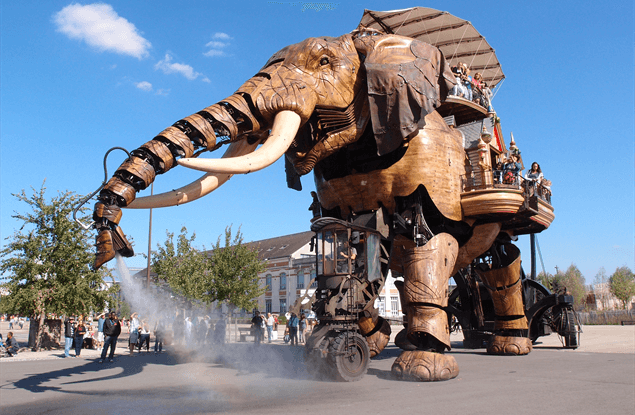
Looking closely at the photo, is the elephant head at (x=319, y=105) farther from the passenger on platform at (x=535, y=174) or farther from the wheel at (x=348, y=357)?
the passenger on platform at (x=535, y=174)

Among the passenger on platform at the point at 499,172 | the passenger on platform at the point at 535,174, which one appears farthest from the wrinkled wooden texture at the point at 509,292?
the passenger on platform at the point at 499,172

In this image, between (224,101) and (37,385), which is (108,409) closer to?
(37,385)

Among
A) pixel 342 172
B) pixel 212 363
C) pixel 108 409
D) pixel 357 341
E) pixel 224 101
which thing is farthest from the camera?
pixel 212 363

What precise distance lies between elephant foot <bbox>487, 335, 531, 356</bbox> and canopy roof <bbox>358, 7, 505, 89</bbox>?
8699 millimetres

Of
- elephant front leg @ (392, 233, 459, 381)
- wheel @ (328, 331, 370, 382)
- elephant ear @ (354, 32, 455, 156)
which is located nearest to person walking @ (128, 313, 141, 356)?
wheel @ (328, 331, 370, 382)

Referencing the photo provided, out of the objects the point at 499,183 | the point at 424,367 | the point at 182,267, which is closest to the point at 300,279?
the point at 182,267

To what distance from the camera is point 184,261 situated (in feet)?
70.8

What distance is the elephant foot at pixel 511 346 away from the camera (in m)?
10.9

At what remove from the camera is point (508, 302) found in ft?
36.1

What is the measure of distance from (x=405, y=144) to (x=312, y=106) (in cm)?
177

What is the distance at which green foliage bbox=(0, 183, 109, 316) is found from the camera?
54.6 ft

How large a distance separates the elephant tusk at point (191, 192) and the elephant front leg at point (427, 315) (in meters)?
3.08

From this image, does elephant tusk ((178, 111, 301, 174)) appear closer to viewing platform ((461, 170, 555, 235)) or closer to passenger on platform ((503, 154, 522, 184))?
viewing platform ((461, 170, 555, 235))

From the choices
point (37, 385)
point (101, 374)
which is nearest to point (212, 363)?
point (101, 374)
